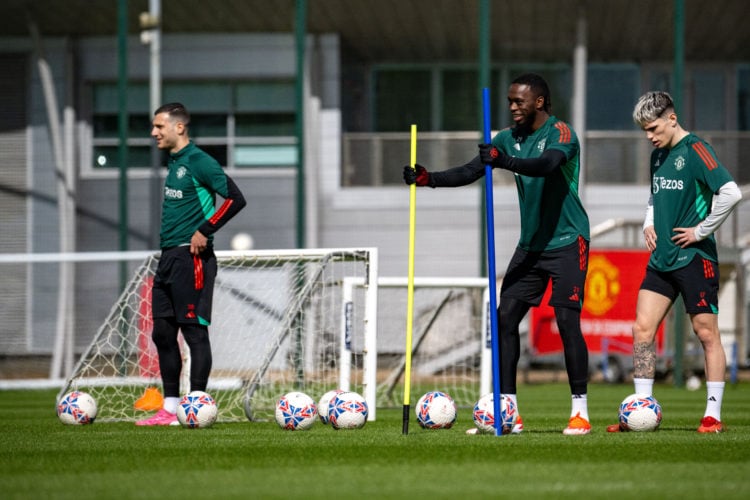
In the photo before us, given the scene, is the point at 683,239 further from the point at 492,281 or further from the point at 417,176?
the point at 417,176

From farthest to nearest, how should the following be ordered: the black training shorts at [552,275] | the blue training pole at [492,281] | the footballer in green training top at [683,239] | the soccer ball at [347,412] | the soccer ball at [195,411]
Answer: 1. the soccer ball at [195,411]
2. the soccer ball at [347,412]
3. the footballer in green training top at [683,239]
4. the black training shorts at [552,275]
5. the blue training pole at [492,281]

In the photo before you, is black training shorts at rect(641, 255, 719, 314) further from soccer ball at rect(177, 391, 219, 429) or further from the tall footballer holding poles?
soccer ball at rect(177, 391, 219, 429)

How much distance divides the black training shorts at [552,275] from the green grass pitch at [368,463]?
0.77 m

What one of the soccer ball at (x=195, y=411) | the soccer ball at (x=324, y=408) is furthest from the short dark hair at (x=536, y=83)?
the soccer ball at (x=195, y=411)

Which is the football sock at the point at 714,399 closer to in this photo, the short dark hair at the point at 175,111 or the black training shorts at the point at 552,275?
the black training shorts at the point at 552,275

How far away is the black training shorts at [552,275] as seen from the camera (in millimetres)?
6727

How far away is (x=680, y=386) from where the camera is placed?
1577 centimetres

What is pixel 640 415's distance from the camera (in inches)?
269

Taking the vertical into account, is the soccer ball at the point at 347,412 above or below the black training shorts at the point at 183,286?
below

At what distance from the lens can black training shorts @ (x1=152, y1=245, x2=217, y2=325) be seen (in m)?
7.97

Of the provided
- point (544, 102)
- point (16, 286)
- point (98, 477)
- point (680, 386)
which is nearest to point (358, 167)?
point (16, 286)

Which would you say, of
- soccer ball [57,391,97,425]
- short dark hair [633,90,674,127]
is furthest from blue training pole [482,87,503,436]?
soccer ball [57,391,97,425]

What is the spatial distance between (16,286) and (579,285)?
600 inches

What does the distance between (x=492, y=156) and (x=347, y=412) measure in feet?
6.33
